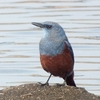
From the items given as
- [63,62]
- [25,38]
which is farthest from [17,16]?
[63,62]

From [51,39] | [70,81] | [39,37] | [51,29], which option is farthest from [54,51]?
[39,37]

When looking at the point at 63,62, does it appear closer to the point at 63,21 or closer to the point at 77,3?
the point at 63,21

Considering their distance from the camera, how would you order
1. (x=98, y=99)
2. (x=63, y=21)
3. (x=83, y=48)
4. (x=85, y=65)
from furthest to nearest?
(x=63, y=21), (x=83, y=48), (x=85, y=65), (x=98, y=99)

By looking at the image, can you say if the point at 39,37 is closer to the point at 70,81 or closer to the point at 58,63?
the point at 70,81

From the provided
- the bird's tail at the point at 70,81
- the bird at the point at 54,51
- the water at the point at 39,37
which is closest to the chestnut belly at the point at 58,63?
the bird at the point at 54,51

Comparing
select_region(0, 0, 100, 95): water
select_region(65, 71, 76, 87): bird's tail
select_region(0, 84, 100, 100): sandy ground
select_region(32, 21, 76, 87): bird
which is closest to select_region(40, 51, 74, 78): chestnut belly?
select_region(32, 21, 76, 87): bird

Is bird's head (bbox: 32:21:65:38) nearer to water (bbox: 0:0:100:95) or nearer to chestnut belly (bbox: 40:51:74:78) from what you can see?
chestnut belly (bbox: 40:51:74:78)
